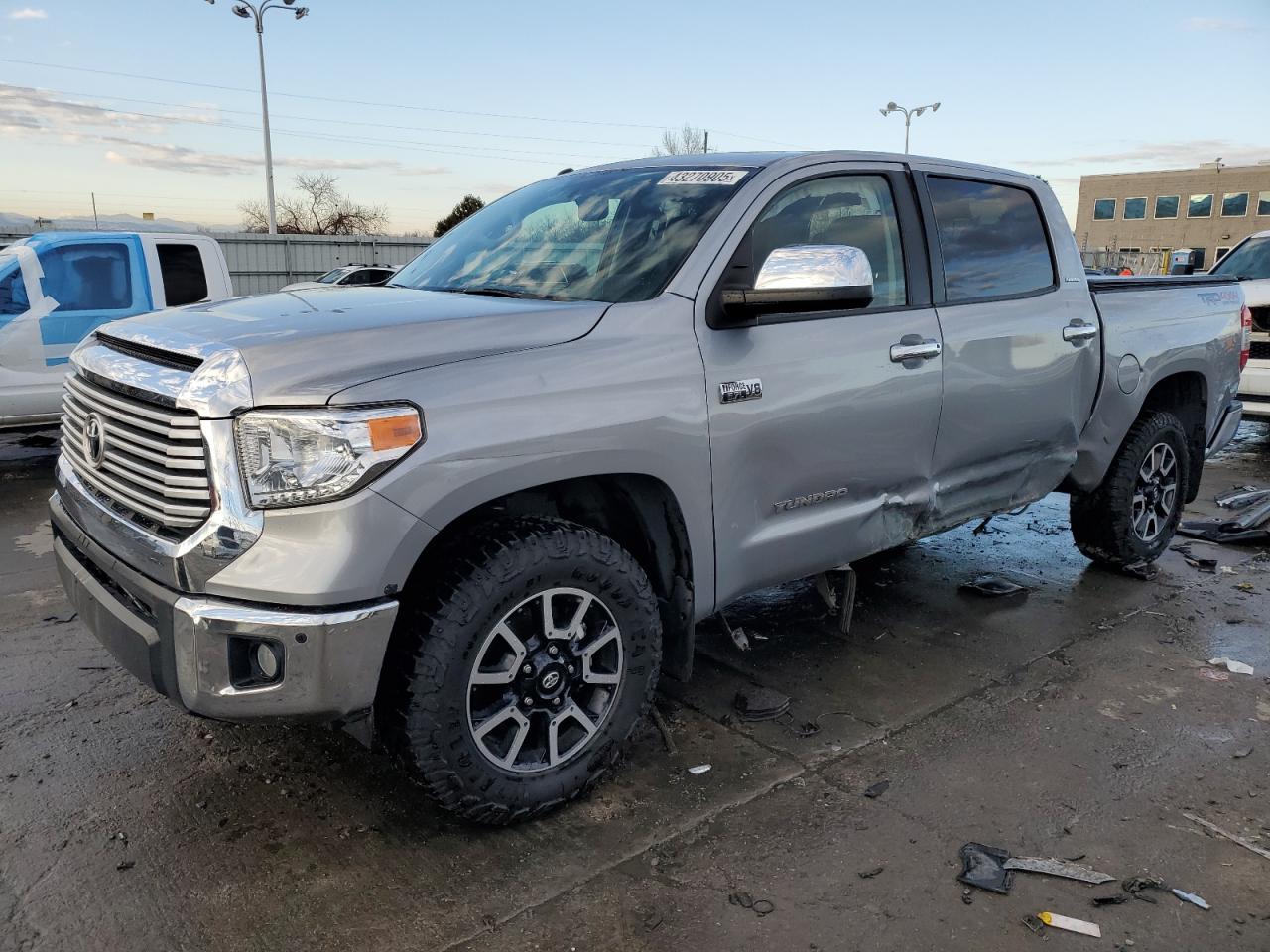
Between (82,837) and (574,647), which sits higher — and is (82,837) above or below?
below

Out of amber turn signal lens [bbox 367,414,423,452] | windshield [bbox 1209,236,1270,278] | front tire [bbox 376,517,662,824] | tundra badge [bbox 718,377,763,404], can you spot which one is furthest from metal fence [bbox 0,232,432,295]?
amber turn signal lens [bbox 367,414,423,452]

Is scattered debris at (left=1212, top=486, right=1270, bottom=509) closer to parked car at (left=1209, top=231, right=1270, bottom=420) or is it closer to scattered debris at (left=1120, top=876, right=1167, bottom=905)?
parked car at (left=1209, top=231, right=1270, bottom=420)

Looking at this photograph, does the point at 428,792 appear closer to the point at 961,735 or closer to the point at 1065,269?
the point at 961,735

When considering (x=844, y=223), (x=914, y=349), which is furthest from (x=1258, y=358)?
(x=844, y=223)

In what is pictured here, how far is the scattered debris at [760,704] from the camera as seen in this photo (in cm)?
361

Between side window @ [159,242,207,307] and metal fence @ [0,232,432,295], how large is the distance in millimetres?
15350

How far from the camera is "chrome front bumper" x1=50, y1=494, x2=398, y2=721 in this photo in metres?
2.30

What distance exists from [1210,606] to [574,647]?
12.3 ft

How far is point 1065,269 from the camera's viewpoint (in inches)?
180

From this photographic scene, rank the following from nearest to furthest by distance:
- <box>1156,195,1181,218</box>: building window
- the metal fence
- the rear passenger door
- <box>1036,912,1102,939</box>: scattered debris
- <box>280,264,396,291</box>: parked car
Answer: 1. <box>1036,912,1102,939</box>: scattered debris
2. <box>280,264,396,291</box>: parked car
3. the rear passenger door
4. the metal fence
5. <box>1156,195,1181,218</box>: building window

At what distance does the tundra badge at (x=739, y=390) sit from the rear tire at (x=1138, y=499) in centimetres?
281

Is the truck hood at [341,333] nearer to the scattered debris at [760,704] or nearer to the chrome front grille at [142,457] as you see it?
the chrome front grille at [142,457]

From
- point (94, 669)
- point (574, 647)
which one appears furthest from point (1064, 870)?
point (94, 669)

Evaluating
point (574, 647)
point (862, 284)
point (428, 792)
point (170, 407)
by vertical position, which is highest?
point (862, 284)
